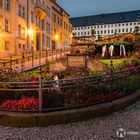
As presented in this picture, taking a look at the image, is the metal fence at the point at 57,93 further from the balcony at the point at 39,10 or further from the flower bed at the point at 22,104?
the balcony at the point at 39,10

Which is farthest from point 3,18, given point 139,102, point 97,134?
point 97,134

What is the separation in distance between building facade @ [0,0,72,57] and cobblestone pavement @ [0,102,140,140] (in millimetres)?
26083

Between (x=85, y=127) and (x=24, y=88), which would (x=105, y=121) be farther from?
(x=24, y=88)

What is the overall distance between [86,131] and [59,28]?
57.7m

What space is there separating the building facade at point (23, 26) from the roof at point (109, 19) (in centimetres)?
8316

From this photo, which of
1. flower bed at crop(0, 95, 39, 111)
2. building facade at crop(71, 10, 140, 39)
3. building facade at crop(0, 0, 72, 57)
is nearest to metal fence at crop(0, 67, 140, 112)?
flower bed at crop(0, 95, 39, 111)

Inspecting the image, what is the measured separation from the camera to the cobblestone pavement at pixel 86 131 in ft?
21.6

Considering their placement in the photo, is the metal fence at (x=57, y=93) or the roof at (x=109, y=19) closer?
the metal fence at (x=57, y=93)

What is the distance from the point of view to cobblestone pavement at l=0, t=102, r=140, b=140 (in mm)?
6570

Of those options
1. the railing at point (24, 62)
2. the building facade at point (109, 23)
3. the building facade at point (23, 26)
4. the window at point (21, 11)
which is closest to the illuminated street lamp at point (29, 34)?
the building facade at point (23, 26)

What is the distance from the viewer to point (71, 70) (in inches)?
747

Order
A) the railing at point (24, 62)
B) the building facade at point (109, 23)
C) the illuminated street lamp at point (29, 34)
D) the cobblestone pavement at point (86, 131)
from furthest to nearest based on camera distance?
the building facade at point (109, 23) < the illuminated street lamp at point (29, 34) < the railing at point (24, 62) < the cobblestone pavement at point (86, 131)

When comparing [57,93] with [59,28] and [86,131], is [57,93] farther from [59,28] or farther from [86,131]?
[59,28]

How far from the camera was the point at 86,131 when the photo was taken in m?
6.97
